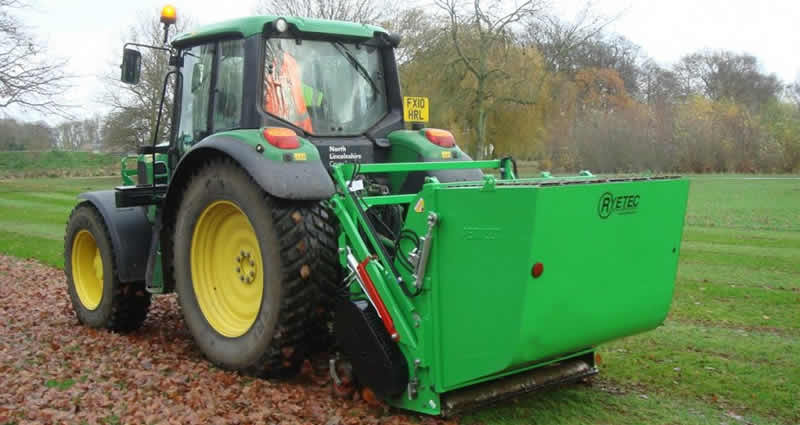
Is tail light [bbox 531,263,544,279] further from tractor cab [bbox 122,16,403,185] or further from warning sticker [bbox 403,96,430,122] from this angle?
→ warning sticker [bbox 403,96,430,122]

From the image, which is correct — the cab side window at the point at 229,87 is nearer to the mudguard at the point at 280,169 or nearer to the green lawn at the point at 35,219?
the mudguard at the point at 280,169

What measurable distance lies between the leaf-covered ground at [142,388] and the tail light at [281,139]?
4.59ft

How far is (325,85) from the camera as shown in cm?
599

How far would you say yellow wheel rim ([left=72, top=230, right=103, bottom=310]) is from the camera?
23.8ft

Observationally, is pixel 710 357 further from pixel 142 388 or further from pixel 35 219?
pixel 35 219

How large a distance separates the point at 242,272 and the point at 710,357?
3.38 m

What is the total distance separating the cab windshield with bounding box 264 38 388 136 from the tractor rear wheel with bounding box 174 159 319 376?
2.43 feet

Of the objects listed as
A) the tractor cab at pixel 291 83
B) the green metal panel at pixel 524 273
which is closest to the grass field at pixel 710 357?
the green metal panel at pixel 524 273

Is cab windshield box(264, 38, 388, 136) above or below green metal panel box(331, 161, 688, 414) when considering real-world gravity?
above

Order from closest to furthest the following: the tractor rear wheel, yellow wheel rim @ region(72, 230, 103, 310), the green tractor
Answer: the green tractor
the tractor rear wheel
yellow wheel rim @ region(72, 230, 103, 310)

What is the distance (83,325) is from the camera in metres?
7.23

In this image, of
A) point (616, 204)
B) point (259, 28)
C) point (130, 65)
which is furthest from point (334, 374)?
point (130, 65)

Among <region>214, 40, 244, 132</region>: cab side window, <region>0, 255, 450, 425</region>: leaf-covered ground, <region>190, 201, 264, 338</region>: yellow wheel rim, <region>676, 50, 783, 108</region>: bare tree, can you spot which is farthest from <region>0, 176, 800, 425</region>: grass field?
<region>676, 50, 783, 108</region>: bare tree

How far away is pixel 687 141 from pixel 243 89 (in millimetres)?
33973
